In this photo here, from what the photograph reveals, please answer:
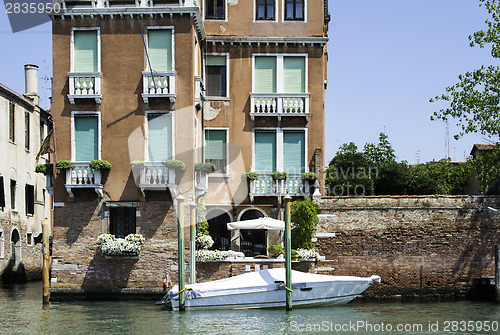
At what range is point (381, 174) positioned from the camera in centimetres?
3173

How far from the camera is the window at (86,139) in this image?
21.5 meters

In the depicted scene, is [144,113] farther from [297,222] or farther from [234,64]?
[297,222]

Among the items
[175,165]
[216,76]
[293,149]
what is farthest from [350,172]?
[175,165]

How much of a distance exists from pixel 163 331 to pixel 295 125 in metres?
8.90

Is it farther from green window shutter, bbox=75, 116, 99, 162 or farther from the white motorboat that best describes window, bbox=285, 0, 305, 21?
the white motorboat

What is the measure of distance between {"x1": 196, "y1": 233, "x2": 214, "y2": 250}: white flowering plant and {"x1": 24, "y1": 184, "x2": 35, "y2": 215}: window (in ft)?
42.6

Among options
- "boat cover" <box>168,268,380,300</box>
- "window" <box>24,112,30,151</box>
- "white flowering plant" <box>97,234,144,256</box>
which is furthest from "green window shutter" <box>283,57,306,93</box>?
"window" <box>24,112,30,151</box>

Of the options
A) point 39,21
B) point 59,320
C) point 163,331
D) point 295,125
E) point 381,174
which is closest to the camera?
point 163,331

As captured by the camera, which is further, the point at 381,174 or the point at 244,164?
the point at 381,174

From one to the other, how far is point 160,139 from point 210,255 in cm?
352

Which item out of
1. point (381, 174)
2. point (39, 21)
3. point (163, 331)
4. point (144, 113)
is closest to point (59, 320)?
point (163, 331)

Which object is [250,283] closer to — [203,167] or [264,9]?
[203,167]

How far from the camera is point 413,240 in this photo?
72.1 feet

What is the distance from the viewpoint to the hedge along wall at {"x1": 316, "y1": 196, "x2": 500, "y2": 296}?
2181cm
